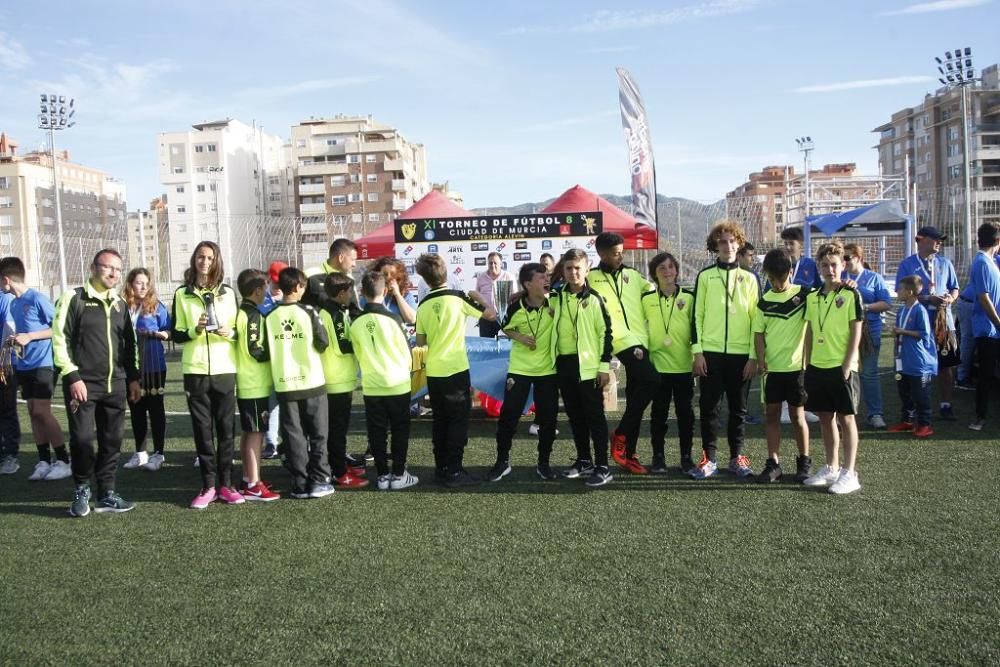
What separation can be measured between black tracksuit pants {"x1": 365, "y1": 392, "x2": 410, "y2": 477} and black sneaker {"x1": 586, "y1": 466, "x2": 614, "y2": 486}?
1.35 meters

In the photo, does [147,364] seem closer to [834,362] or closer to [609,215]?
[834,362]

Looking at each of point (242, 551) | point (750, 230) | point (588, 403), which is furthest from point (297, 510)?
point (750, 230)

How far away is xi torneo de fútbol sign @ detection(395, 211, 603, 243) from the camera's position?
11.1 metres

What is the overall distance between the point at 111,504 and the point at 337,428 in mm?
1544

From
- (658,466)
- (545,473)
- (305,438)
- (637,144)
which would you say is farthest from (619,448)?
(637,144)

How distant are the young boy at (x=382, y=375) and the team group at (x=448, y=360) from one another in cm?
1

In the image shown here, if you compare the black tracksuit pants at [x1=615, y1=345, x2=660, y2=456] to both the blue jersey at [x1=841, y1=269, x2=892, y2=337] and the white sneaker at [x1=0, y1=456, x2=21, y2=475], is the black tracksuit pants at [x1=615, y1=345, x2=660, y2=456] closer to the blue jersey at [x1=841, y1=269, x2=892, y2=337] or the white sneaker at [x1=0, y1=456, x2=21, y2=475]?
the blue jersey at [x1=841, y1=269, x2=892, y2=337]

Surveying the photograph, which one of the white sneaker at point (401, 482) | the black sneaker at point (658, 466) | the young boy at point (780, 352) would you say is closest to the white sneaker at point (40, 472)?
the white sneaker at point (401, 482)

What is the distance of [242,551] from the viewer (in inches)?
170

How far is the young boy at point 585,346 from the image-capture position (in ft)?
18.1

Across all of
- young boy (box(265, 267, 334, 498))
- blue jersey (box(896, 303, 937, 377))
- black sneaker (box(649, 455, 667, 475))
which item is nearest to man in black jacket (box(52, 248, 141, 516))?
young boy (box(265, 267, 334, 498))

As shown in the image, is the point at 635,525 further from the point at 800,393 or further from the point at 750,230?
the point at 750,230

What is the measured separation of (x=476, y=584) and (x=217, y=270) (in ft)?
9.80

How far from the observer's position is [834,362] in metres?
5.14
